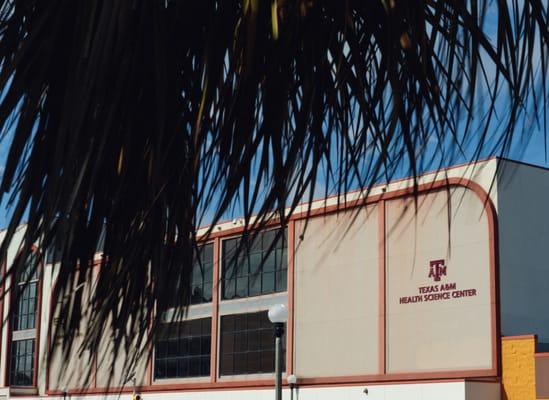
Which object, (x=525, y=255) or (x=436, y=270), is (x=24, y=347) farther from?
(x=525, y=255)

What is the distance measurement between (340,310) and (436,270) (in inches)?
212

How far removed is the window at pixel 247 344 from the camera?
157 ft

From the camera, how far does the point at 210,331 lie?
171 ft

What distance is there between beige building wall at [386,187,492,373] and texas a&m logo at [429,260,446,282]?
169 mm

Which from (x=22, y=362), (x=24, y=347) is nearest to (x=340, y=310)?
(x=24, y=347)

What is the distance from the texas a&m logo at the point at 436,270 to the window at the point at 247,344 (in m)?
8.71

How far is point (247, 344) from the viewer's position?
1949 inches

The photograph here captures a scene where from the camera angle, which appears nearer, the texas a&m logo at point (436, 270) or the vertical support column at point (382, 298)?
the texas a&m logo at point (436, 270)

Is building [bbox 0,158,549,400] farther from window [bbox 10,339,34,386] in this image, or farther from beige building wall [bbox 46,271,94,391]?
beige building wall [bbox 46,271,94,391]

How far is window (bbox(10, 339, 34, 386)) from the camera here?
62.7m

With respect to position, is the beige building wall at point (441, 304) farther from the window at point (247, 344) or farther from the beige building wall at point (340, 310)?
the window at point (247, 344)

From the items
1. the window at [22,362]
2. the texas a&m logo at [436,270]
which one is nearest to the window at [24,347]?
the window at [22,362]

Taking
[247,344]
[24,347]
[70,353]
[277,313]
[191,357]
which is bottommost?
[70,353]

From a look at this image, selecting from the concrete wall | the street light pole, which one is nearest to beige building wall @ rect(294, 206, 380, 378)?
the concrete wall
